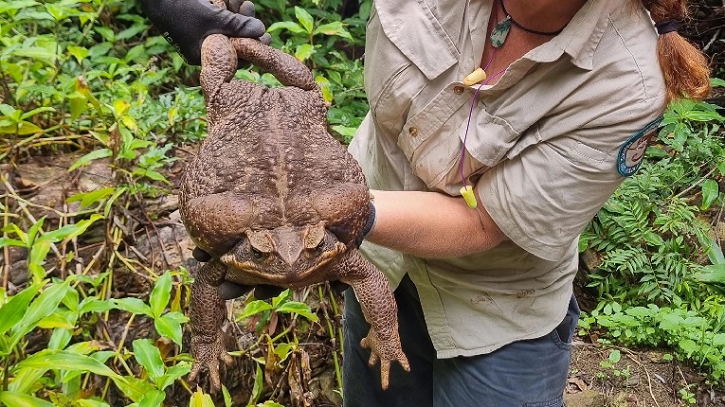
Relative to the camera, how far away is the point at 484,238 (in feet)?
6.08

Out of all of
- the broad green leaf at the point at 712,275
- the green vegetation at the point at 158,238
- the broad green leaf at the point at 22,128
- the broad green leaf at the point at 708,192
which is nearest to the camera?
the green vegetation at the point at 158,238

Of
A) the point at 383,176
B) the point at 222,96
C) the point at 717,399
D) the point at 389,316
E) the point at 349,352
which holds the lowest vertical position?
the point at 717,399

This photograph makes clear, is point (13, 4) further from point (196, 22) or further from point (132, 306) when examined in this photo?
point (132, 306)

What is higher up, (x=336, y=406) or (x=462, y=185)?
(x=462, y=185)

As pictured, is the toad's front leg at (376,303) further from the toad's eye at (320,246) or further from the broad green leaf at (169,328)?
the broad green leaf at (169,328)

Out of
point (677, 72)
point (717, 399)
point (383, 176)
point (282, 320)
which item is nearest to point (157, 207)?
point (282, 320)

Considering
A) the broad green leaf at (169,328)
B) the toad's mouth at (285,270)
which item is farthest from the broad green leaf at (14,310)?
the toad's mouth at (285,270)

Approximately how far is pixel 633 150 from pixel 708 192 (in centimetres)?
246

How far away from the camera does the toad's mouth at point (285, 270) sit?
138 cm

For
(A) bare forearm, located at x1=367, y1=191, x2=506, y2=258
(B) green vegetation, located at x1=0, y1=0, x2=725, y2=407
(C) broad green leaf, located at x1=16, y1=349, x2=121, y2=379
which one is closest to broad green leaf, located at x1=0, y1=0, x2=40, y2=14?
(B) green vegetation, located at x1=0, y1=0, x2=725, y2=407

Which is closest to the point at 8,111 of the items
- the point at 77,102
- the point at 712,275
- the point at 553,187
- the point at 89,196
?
the point at 77,102

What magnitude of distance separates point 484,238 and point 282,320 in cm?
148

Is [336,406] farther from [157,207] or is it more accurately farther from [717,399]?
[717,399]

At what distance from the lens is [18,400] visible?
175 cm
